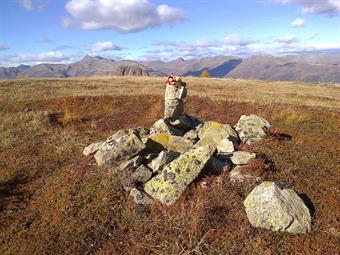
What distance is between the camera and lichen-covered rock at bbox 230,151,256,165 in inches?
621

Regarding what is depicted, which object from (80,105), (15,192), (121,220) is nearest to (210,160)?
(121,220)

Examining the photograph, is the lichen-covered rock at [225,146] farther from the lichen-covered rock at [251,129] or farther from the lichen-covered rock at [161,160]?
the lichen-covered rock at [161,160]

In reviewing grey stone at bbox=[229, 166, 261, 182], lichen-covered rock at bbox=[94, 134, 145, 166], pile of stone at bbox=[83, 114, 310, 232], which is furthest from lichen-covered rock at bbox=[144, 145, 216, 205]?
lichen-covered rock at bbox=[94, 134, 145, 166]

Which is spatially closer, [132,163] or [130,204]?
[130,204]

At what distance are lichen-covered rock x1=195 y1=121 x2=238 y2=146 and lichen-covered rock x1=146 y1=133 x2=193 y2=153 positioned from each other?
0.82m

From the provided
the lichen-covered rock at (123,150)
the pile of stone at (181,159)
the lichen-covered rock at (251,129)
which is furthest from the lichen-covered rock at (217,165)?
the lichen-covered rock at (251,129)

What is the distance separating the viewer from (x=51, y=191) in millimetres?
16000

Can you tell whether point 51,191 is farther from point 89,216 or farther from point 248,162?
point 248,162

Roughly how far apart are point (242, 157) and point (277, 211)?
405 cm

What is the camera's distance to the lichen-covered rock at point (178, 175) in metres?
13.9

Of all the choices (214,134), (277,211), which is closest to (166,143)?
(214,134)

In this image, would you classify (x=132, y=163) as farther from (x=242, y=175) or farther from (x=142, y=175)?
(x=242, y=175)

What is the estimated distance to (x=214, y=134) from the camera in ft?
60.7

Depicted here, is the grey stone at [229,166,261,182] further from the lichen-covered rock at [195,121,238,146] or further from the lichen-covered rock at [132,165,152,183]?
the lichen-covered rock at [132,165,152,183]
